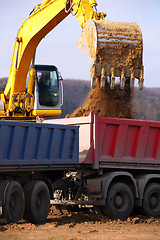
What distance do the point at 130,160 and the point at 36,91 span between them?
633 cm

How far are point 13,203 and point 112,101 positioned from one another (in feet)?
22.1

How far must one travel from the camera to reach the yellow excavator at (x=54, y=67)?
15.2m

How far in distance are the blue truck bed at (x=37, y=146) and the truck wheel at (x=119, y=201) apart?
1221mm

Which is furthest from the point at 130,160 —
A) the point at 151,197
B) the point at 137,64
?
the point at 137,64

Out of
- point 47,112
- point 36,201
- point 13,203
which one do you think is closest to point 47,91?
point 47,112

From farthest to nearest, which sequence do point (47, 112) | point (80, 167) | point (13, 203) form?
1. point (47, 112)
2. point (80, 167)
3. point (13, 203)

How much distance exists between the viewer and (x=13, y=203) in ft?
36.2

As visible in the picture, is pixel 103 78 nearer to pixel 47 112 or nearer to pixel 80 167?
pixel 80 167

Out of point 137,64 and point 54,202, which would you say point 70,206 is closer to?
point 54,202

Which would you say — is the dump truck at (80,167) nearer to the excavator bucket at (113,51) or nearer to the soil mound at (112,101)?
the excavator bucket at (113,51)

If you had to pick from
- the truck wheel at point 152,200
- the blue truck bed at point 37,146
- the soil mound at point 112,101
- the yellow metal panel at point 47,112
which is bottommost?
the truck wheel at point 152,200

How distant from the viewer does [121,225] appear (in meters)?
11.2

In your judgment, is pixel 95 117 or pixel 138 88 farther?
pixel 138 88

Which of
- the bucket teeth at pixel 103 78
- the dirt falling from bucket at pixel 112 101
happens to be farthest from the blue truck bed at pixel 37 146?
the dirt falling from bucket at pixel 112 101
